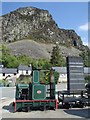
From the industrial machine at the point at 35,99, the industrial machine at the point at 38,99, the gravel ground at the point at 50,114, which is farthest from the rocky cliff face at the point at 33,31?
the gravel ground at the point at 50,114

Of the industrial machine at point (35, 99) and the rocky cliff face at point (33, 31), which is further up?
the rocky cliff face at point (33, 31)

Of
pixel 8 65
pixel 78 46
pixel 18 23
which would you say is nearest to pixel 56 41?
pixel 78 46

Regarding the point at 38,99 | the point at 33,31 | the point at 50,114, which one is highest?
the point at 33,31

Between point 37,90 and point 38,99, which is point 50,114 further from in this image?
point 37,90

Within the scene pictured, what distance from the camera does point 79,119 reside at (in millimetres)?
12945

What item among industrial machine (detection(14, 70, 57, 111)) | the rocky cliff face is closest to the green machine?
industrial machine (detection(14, 70, 57, 111))

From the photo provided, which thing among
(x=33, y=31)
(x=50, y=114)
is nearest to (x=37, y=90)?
(x=50, y=114)

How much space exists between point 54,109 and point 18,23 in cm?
18386

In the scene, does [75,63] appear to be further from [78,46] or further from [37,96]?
[78,46]

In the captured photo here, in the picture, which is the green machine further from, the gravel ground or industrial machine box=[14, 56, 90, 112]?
Result: the gravel ground

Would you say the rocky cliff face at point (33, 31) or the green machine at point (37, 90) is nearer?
the green machine at point (37, 90)

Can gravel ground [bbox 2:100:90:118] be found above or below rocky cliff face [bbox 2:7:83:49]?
below

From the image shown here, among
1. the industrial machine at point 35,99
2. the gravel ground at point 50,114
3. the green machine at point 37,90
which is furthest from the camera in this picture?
the green machine at point 37,90

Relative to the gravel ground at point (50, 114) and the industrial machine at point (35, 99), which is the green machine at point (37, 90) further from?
the gravel ground at point (50, 114)
